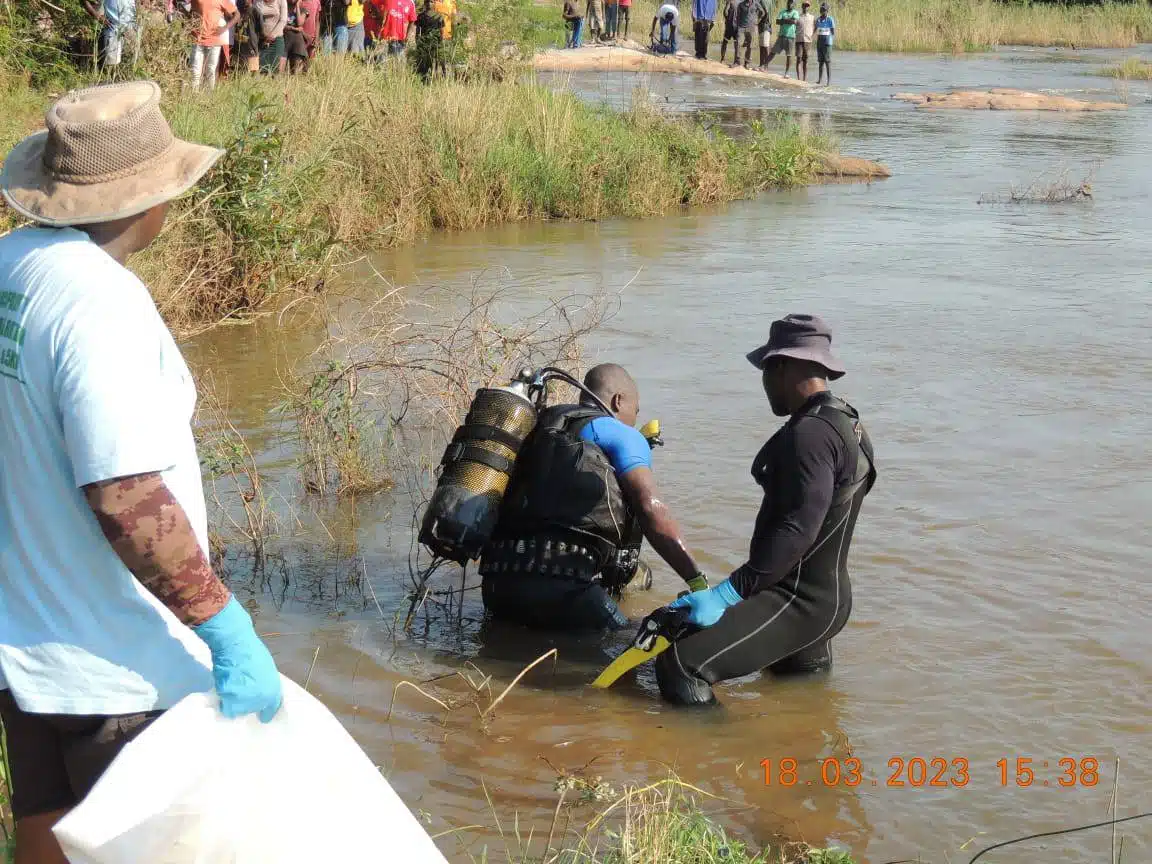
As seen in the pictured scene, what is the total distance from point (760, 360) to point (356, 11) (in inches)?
545

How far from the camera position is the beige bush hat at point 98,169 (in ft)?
7.85

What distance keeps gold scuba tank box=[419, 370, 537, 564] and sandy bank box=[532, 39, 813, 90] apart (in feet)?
83.5

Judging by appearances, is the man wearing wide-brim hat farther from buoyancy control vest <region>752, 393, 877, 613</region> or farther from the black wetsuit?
buoyancy control vest <region>752, 393, 877, 613</region>

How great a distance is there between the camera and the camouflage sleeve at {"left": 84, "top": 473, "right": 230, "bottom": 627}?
2260 millimetres

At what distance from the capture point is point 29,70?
1281 cm

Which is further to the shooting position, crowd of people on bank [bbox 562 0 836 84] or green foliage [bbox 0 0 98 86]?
crowd of people on bank [bbox 562 0 836 84]

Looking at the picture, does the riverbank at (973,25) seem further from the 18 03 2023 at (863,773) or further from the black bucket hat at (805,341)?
the 18 03 2023 at (863,773)

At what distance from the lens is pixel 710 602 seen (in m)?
4.53

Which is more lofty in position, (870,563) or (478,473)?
(478,473)

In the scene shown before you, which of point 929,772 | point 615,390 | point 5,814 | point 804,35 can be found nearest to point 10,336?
point 5,814

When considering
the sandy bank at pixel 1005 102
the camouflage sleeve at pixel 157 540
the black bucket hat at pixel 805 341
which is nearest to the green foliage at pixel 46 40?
the black bucket hat at pixel 805 341

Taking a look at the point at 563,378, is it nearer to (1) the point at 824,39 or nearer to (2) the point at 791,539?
(2) the point at 791,539

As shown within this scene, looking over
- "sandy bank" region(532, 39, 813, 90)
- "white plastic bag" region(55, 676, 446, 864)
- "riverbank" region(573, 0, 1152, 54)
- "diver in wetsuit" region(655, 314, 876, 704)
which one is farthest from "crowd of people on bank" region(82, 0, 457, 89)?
"riverbank" region(573, 0, 1152, 54)

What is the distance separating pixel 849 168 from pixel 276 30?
26.7 feet
